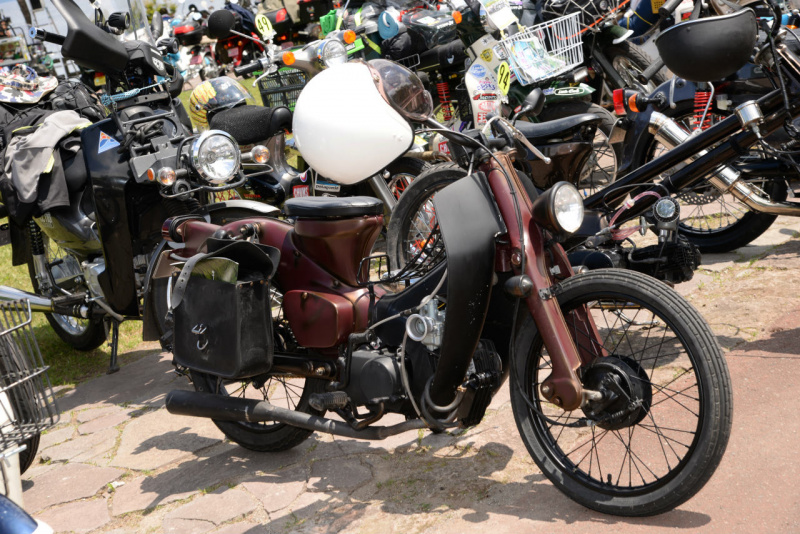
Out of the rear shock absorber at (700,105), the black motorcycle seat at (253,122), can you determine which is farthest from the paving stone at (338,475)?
the black motorcycle seat at (253,122)

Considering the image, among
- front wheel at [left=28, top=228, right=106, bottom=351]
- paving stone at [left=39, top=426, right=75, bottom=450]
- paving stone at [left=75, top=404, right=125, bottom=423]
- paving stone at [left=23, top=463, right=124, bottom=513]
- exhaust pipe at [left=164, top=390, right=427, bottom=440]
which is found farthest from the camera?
front wheel at [left=28, top=228, right=106, bottom=351]

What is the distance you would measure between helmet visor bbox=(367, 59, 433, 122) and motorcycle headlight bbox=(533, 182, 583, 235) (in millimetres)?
568

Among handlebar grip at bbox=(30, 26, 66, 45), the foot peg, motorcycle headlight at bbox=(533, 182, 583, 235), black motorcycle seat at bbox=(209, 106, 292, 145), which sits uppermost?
handlebar grip at bbox=(30, 26, 66, 45)

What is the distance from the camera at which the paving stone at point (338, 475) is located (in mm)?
3287

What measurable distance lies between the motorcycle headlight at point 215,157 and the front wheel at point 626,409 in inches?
79.6

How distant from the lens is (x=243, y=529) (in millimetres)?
3064

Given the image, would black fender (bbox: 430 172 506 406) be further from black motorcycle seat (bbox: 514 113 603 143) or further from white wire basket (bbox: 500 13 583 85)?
white wire basket (bbox: 500 13 583 85)

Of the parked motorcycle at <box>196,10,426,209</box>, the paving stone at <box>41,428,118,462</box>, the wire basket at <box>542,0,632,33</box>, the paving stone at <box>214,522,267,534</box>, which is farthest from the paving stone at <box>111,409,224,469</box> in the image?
the wire basket at <box>542,0,632,33</box>

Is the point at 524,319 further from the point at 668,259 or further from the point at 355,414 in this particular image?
the point at 668,259

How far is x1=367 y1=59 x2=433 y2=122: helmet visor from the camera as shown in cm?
293

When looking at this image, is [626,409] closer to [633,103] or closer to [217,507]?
[217,507]

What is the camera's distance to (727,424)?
240 centimetres

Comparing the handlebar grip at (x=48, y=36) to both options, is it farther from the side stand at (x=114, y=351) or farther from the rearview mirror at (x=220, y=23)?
the side stand at (x=114, y=351)

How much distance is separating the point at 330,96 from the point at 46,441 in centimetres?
265
